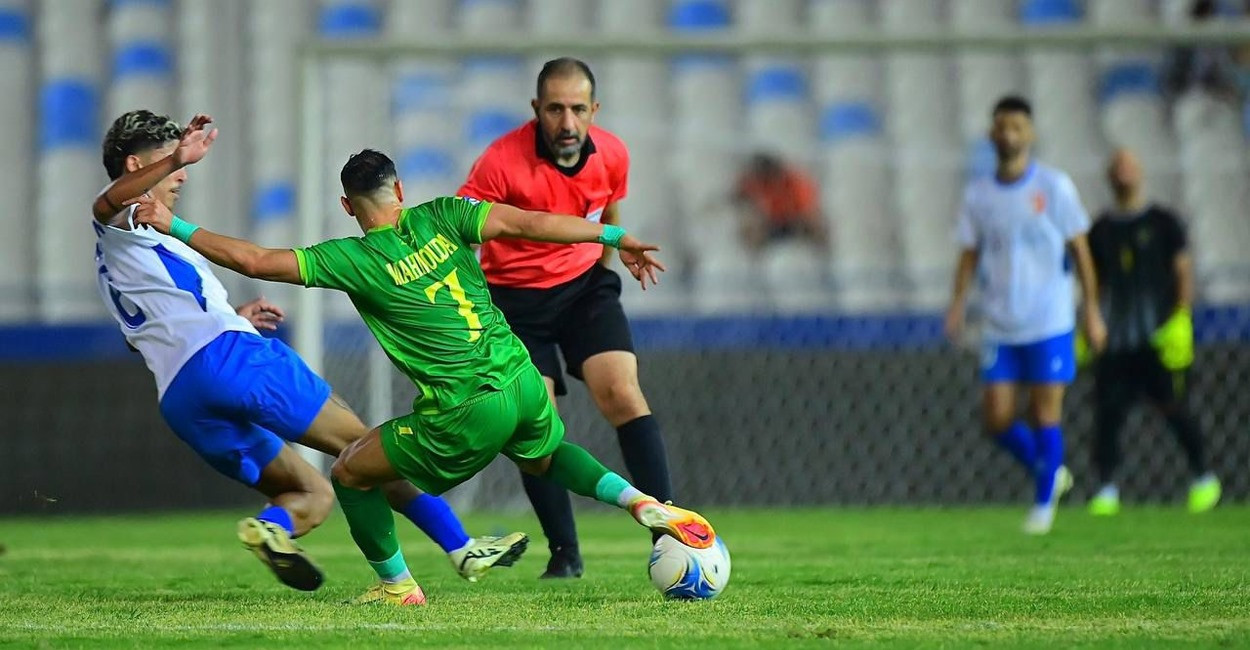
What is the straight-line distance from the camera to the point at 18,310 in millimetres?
13195

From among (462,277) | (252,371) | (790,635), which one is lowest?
(790,635)

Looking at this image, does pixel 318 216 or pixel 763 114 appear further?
pixel 763 114

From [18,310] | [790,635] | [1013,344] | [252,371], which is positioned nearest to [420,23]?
[18,310]

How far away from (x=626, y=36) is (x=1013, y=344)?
3181 millimetres

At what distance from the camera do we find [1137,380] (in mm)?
10023

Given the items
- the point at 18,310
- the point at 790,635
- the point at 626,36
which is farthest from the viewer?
the point at 18,310

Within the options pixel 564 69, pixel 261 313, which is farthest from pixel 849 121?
pixel 261 313

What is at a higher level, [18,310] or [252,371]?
[252,371]

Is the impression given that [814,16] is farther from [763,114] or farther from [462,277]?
[462,277]

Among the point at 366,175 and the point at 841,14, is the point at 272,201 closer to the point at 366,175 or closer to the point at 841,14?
the point at 841,14

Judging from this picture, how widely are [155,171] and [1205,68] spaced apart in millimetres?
10007

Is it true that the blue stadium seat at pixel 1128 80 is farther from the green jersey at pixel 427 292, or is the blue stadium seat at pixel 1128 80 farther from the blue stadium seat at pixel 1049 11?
the green jersey at pixel 427 292

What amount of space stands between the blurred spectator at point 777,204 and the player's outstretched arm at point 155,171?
8.72 m

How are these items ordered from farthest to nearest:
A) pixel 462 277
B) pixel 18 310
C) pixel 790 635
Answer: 1. pixel 18 310
2. pixel 462 277
3. pixel 790 635
